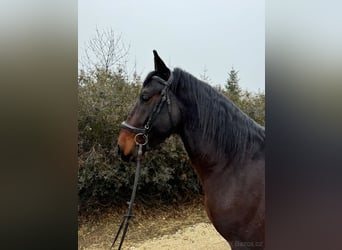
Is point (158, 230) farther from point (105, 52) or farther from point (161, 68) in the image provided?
point (105, 52)

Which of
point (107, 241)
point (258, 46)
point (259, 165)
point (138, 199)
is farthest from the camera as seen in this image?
point (138, 199)

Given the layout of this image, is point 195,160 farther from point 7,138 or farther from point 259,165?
point 7,138

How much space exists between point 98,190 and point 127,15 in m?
1.23

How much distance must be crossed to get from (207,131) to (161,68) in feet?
1.59

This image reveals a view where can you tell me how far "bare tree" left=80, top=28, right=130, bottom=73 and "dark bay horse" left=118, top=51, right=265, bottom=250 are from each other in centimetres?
35

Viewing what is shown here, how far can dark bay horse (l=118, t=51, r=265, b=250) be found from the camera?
6.13 feet

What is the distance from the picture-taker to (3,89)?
3.49 ft

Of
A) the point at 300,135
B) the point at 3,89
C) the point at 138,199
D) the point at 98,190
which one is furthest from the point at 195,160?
the point at 3,89

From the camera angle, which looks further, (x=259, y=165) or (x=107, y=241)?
(x=107, y=241)

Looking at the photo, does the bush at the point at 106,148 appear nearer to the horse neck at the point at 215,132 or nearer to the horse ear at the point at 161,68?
the horse ear at the point at 161,68

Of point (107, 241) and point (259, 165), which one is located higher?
point (259, 165)

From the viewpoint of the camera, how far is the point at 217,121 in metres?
1.89

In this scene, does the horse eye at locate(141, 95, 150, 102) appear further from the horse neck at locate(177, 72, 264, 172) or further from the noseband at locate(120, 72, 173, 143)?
the horse neck at locate(177, 72, 264, 172)

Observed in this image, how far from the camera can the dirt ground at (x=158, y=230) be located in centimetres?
215
